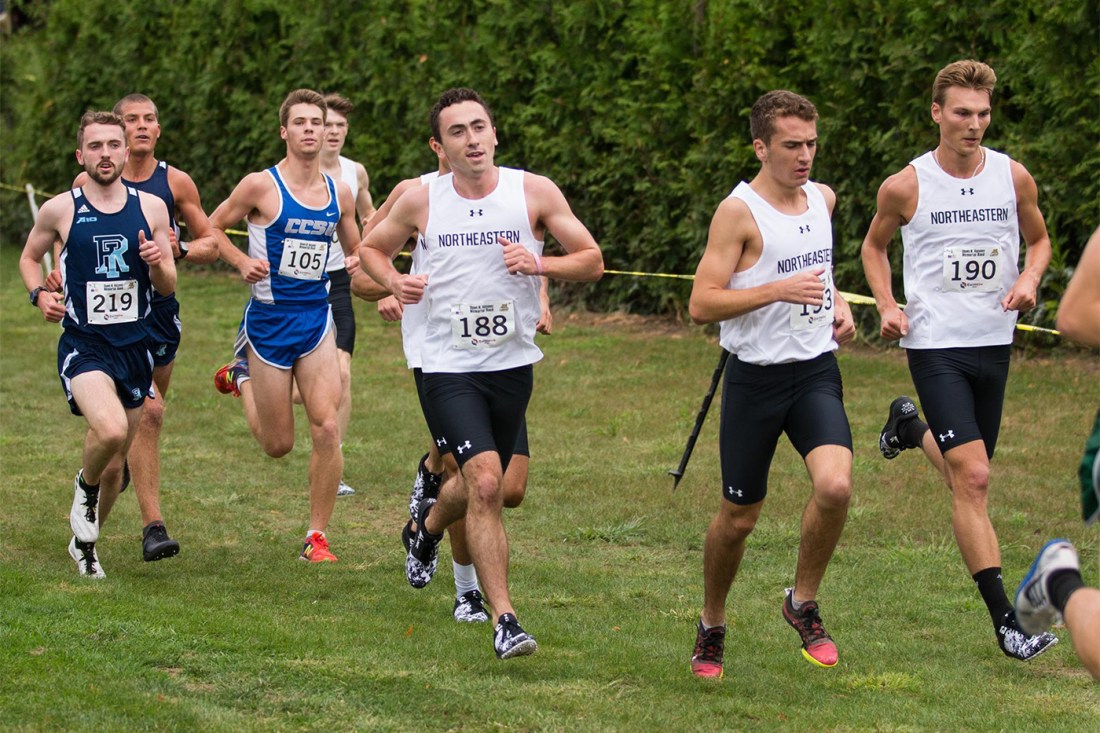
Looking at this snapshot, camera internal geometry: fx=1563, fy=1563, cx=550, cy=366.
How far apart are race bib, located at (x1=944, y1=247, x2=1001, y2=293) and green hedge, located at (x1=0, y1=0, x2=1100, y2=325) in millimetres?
4835

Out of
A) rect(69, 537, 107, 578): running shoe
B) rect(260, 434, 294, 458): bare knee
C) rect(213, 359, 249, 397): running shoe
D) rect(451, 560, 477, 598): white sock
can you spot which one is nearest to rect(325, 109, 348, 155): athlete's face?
rect(213, 359, 249, 397): running shoe

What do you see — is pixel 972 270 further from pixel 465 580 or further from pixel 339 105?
pixel 339 105

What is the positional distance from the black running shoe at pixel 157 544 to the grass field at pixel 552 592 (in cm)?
10

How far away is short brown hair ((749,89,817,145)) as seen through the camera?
232 inches

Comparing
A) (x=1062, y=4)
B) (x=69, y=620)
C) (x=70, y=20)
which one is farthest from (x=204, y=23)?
(x=69, y=620)

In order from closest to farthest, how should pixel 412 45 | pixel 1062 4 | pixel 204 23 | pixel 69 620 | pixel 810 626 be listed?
pixel 810 626
pixel 69 620
pixel 1062 4
pixel 412 45
pixel 204 23

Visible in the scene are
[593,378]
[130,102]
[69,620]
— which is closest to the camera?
[69,620]

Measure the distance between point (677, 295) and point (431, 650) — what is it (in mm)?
9059

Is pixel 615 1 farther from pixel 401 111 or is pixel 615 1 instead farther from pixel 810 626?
pixel 810 626

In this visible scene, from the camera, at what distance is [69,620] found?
649cm

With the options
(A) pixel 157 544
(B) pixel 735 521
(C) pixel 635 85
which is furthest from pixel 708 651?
(C) pixel 635 85

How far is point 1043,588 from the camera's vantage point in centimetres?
439

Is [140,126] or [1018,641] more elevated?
[140,126]

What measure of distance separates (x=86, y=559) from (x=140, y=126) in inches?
94.1
